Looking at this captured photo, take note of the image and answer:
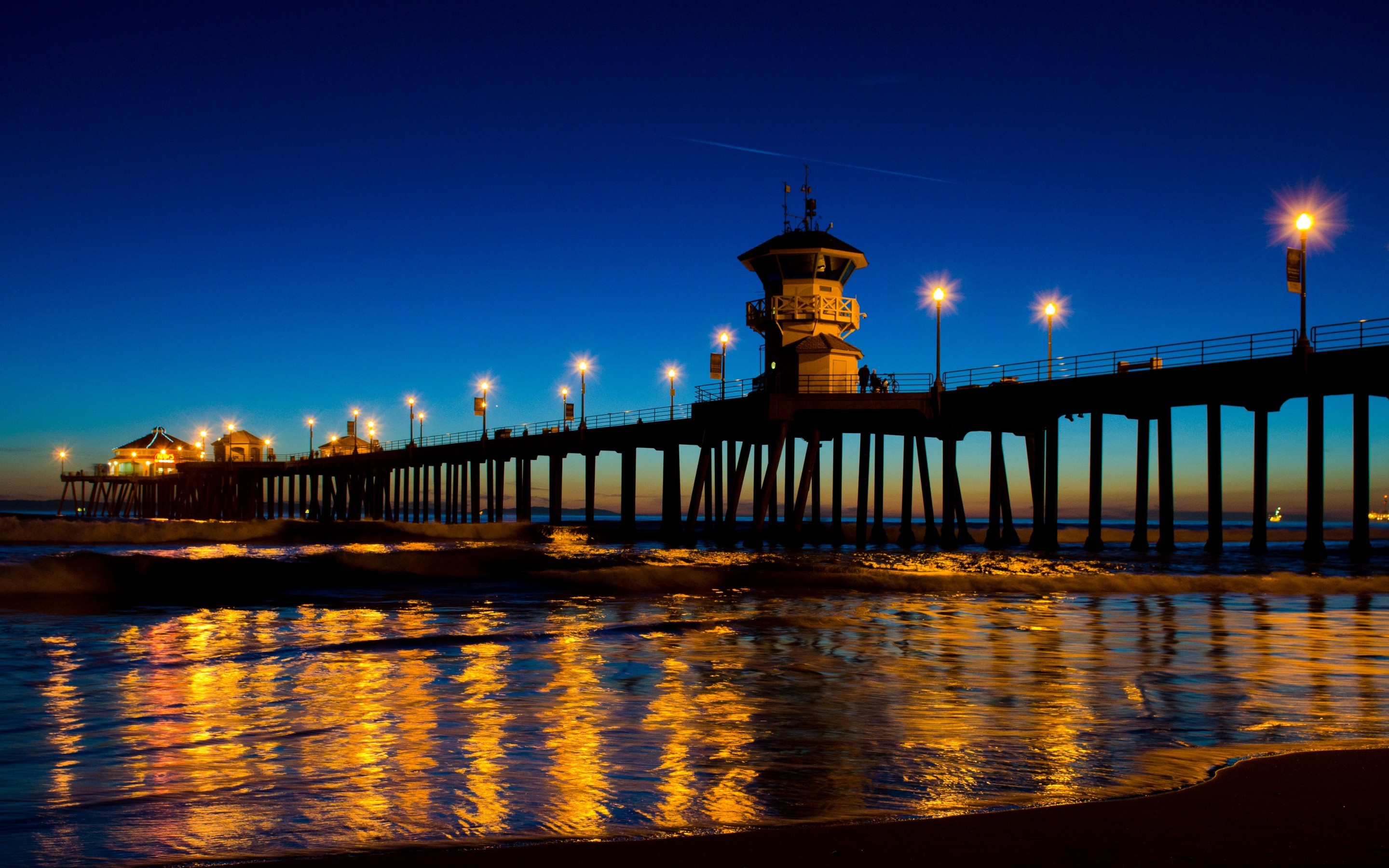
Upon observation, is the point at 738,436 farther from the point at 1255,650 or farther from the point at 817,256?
the point at 1255,650

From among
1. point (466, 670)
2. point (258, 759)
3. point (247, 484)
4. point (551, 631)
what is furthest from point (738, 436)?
point (247, 484)

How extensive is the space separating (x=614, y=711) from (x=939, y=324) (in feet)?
105

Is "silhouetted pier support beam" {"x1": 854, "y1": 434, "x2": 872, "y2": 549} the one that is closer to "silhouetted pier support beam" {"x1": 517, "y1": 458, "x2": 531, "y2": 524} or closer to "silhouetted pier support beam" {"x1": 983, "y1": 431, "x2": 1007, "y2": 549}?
"silhouetted pier support beam" {"x1": 983, "y1": 431, "x2": 1007, "y2": 549}

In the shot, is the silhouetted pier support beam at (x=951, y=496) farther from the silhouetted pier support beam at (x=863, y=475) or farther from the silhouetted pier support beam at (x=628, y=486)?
the silhouetted pier support beam at (x=628, y=486)

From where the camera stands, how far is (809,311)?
161 feet

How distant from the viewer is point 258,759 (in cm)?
654

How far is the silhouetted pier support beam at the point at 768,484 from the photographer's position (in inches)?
1642

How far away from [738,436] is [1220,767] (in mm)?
42994

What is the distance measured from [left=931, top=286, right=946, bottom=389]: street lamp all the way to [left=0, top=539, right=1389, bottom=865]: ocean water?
19278 millimetres

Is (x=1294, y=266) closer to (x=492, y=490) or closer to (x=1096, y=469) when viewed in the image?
(x=1096, y=469)

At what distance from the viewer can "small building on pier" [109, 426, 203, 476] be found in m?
124

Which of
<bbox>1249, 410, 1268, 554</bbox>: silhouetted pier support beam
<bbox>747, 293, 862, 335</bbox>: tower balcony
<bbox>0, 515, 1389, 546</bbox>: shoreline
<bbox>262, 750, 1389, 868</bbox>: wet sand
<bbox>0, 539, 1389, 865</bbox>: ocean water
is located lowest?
<bbox>0, 515, 1389, 546</bbox>: shoreline

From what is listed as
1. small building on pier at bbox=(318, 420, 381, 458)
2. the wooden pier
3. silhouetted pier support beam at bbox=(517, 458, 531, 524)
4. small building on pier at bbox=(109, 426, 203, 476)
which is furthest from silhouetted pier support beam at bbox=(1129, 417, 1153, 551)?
small building on pier at bbox=(109, 426, 203, 476)

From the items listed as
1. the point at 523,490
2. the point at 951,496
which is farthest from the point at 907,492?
the point at 523,490
